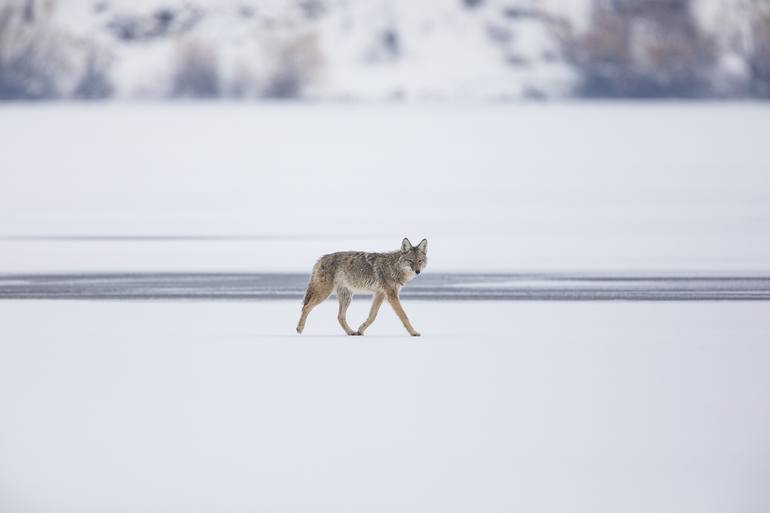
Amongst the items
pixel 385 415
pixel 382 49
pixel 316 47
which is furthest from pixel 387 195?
pixel 316 47

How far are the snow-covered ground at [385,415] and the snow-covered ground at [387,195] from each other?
624 cm

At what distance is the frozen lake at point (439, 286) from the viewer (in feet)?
54.6

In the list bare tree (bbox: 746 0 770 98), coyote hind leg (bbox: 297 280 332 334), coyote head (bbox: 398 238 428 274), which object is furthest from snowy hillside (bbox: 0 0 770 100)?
coyote head (bbox: 398 238 428 274)

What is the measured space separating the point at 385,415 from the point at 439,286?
7.94 m

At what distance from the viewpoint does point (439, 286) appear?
18.0 metres

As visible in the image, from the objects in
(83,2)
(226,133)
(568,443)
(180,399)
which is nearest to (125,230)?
(180,399)

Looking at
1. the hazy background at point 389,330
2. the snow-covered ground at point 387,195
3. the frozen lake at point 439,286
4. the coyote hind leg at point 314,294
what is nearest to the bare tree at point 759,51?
the snow-covered ground at point 387,195

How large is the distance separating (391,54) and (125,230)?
98.1 metres

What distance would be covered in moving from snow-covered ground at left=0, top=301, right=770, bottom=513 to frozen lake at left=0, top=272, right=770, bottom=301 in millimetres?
1867

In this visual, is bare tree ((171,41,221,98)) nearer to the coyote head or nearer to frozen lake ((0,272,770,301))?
frozen lake ((0,272,770,301))

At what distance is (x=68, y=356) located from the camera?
12500 millimetres

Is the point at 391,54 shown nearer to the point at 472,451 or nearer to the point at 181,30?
the point at 181,30

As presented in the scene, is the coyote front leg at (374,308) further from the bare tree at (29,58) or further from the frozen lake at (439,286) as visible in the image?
the bare tree at (29,58)

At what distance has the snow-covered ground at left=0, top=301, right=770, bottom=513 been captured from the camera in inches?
332
